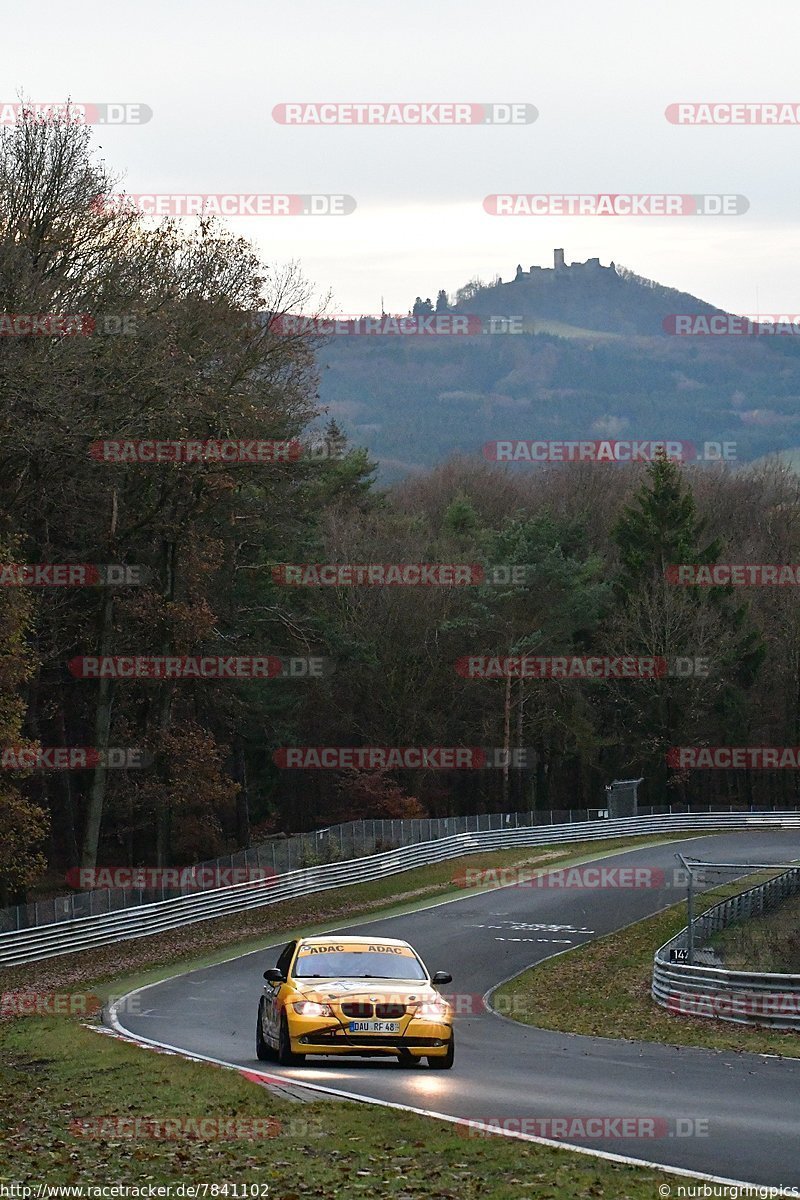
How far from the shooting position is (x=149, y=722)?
4706cm

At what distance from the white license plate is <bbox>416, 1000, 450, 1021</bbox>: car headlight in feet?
0.97

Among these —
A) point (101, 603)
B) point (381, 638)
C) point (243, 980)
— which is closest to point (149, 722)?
point (101, 603)

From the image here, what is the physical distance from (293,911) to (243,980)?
1219cm

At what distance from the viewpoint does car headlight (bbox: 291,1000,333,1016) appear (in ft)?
52.9

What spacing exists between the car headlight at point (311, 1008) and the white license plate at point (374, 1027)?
0.30m

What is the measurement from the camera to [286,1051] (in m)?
16.3

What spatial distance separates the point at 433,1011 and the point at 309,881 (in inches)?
1179

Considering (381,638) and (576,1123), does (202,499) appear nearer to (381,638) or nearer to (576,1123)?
(381,638)
